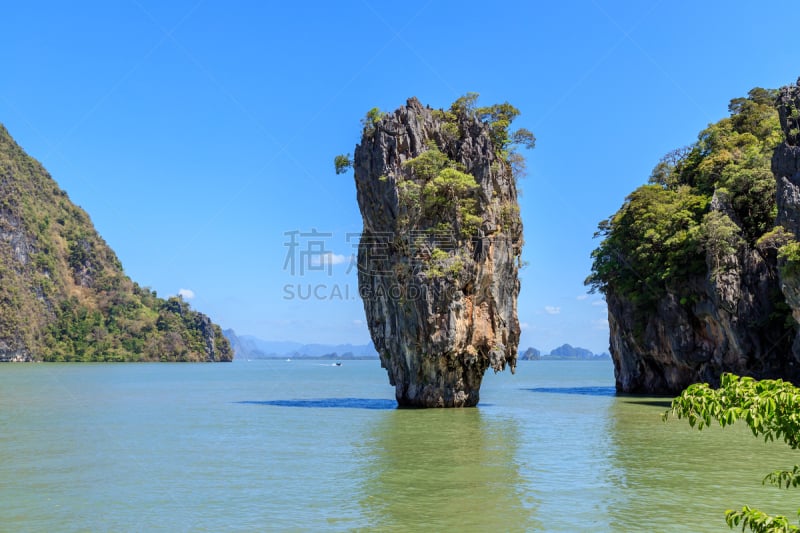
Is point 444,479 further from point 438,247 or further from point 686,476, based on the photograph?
point 438,247

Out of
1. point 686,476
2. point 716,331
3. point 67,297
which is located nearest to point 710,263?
point 716,331

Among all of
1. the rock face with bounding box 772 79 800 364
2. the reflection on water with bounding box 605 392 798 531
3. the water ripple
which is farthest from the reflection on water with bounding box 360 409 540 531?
the water ripple

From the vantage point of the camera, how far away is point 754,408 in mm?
4984

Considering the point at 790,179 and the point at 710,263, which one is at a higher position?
the point at 790,179

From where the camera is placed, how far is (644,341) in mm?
42844

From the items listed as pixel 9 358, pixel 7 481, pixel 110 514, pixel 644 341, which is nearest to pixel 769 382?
pixel 110 514

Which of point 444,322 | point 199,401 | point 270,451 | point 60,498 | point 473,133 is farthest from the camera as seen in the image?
point 199,401

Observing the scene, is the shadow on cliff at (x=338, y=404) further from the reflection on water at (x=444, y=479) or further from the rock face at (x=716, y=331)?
the rock face at (x=716, y=331)

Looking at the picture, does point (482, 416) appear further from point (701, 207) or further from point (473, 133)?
point (701, 207)

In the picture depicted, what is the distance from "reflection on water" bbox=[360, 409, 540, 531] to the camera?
1276 cm

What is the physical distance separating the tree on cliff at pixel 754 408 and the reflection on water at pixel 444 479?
24.1 feet

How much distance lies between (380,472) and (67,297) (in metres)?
153

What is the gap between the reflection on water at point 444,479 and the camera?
12.8m

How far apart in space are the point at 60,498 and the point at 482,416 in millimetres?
19117
